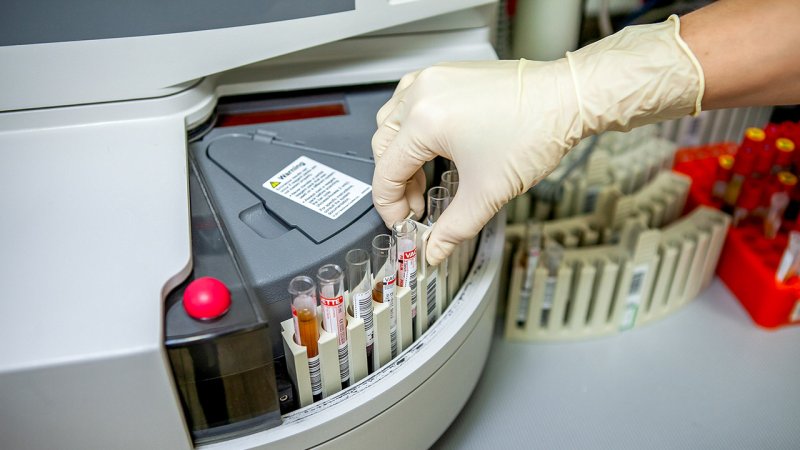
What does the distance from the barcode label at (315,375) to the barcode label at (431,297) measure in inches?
7.0

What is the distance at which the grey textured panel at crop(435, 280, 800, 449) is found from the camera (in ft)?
3.48

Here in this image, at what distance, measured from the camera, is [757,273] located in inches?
48.7

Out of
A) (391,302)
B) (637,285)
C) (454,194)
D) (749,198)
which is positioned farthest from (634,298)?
(391,302)

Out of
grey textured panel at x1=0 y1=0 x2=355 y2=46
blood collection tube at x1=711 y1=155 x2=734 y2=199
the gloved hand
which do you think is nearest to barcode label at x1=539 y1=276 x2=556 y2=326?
the gloved hand

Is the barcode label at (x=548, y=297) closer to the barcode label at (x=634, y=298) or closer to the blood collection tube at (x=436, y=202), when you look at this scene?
the barcode label at (x=634, y=298)

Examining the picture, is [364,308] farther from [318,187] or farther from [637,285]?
[637,285]

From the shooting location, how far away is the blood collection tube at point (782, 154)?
1.24 meters

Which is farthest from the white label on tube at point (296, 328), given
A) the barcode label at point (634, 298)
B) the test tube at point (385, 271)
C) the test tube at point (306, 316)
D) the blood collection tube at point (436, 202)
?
the barcode label at point (634, 298)

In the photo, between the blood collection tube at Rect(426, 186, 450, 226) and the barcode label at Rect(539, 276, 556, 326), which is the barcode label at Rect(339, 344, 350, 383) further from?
the barcode label at Rect(539, 276, 556, 326)

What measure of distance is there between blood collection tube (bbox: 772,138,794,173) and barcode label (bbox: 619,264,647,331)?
349 mm

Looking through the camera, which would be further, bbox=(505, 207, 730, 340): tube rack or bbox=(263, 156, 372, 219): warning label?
bbox=(505, 207, 730, 340): tube rack

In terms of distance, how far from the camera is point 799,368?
Result: 1176 millimetres

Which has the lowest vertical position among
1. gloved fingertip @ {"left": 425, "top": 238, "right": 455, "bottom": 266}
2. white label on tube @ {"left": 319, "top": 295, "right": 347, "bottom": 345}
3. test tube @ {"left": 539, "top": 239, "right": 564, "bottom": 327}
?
test tube @ {"left": 539, "top": 239, "right": 564, "bottom": 327}

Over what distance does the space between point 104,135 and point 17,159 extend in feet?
0.35
